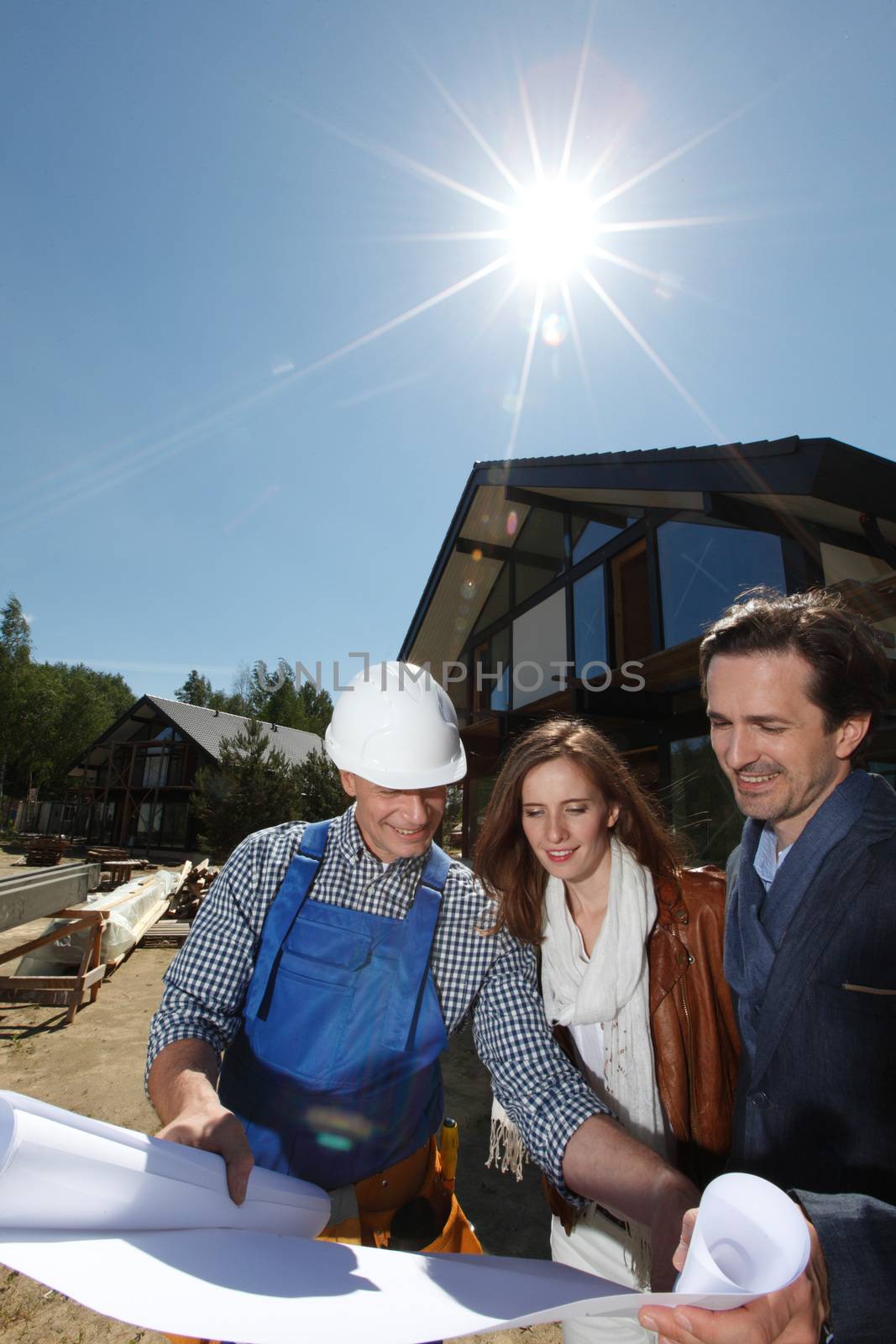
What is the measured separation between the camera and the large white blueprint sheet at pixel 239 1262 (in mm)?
749

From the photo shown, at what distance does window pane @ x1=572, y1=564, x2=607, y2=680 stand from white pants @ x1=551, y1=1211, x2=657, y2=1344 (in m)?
7.06

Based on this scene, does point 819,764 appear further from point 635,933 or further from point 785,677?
point 635,933

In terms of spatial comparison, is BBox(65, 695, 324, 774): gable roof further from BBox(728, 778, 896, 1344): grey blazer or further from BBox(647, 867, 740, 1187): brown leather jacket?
BBox(728, 778, 896, 1344): grey blazer

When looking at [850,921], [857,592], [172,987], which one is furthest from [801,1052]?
[857,592]

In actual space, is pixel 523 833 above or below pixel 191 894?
above

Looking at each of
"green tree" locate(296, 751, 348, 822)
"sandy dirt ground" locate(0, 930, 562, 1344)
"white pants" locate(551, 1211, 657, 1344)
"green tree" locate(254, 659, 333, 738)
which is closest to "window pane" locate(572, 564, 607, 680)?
"sandy dirt ground" locate(0, 930, 562, 1344)

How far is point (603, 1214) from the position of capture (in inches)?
82.6

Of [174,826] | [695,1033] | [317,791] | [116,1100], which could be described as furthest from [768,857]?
[174,826]

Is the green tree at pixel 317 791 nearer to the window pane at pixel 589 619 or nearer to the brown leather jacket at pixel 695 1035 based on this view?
the window pane at pixel 589 619

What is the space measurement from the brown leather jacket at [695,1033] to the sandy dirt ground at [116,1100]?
191 centimetres

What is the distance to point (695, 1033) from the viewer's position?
1973 mm

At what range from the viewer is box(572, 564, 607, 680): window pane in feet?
29.7

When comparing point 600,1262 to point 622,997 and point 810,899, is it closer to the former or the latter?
point 622,997

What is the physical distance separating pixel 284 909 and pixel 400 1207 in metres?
1.01
